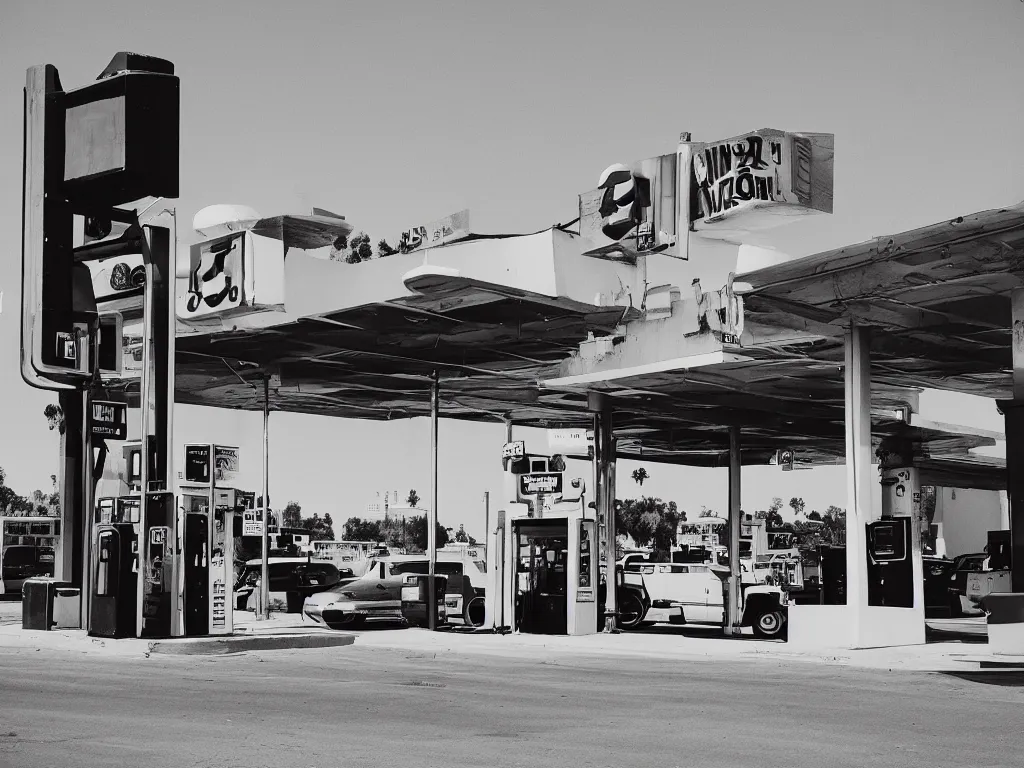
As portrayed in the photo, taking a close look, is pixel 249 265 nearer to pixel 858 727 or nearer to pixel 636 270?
pixel 636 270

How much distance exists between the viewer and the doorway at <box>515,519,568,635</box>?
23.0 metres

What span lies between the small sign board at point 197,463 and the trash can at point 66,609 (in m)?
3.87

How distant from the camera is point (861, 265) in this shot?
1614 centimetres

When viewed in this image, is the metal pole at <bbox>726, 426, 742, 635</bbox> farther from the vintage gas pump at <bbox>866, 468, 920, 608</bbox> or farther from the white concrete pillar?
the white concrete pillar

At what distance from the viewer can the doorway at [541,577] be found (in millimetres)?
23016

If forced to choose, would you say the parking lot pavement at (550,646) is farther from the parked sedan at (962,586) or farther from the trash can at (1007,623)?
the parked sedan at (962,586)

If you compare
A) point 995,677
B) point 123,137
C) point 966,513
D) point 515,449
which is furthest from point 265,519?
point 966,513

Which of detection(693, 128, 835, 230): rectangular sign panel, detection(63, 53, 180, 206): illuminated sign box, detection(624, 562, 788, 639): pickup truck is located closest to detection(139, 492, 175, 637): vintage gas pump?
detection(693, 128, 835, 230): rectangular sign panel

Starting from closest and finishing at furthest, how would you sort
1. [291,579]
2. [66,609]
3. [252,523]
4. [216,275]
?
[216,275]
[66,609]
[252,523]
[291,579]

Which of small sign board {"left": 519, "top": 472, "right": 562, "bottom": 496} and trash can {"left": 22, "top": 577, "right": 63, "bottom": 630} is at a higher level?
small sign board {"left": 519, "top": 472, "right": 562, "bottom": 496}

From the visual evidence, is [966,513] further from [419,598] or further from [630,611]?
[419,598]

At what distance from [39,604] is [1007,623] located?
50.4 ft

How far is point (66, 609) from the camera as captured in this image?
22.3 meters

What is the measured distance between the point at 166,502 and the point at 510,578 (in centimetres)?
760
